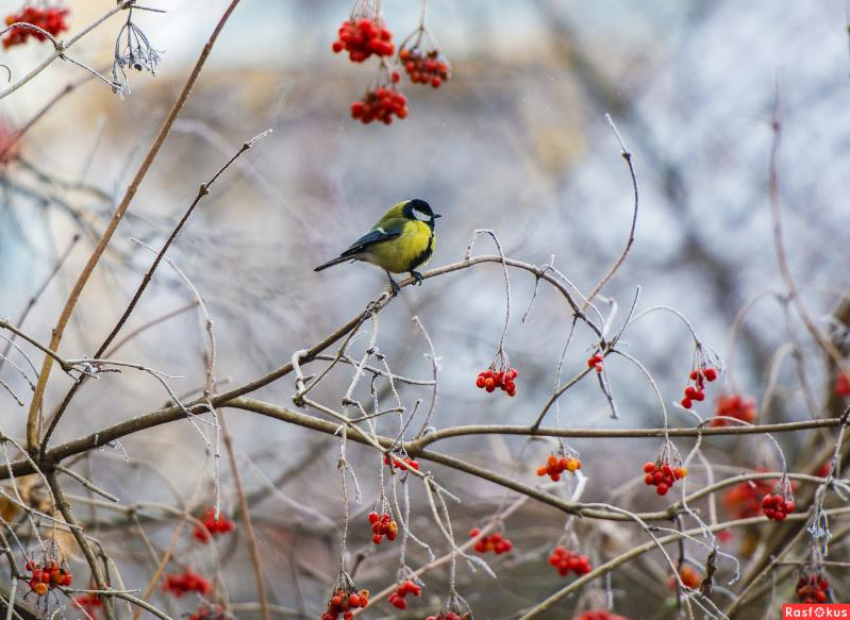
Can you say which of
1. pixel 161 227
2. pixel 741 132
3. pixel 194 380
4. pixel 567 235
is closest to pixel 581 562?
pixel 161 227

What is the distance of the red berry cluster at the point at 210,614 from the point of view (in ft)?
8.48

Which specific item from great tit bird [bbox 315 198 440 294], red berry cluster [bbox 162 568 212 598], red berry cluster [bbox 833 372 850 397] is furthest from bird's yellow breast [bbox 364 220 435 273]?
red berry cluster [bbox 833 372 850 397]

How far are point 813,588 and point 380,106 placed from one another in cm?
177

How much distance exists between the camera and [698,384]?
2.32 meters

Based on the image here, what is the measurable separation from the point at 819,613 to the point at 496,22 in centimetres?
1048

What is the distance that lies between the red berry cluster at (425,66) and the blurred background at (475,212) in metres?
0.87

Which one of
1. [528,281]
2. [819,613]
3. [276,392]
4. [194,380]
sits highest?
[528,281]

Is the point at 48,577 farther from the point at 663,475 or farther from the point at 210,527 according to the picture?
the point at 663,475

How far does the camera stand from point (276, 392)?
3.62 meters

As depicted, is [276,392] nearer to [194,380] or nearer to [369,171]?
[194,380]

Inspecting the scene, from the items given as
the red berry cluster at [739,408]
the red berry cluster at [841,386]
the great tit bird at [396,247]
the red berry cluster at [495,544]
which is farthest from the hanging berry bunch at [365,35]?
the red berry cluster at [841,386]

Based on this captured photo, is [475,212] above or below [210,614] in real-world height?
above

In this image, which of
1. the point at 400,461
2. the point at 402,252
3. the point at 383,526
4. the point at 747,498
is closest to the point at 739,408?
the point at 747,498

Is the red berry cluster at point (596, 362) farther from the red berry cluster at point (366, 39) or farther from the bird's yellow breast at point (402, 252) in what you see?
the bird's yellow breast at point (402, 252)
